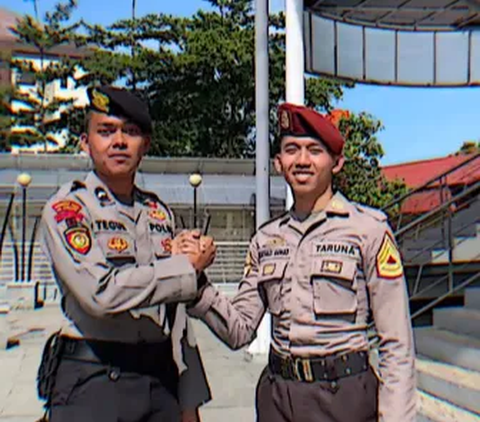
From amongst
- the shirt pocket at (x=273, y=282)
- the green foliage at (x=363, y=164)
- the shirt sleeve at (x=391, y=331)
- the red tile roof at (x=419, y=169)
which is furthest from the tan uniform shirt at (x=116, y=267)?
the red tile roof at (x=419, y=169)

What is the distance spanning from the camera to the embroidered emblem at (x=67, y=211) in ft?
6.63

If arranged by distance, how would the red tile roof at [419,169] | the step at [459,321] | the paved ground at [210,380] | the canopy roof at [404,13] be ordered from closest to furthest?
1. the paved ground at [210,380]
2. the step at [459,321]
3. the canopy roof at [404,13]
4. the red tile roof at [419,169]

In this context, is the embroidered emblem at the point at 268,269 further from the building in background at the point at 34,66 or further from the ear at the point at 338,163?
the building in background at the point at 34,66

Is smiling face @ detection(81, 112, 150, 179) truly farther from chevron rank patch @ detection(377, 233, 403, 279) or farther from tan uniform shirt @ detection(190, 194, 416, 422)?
chevron rank patch @ detection(377, 233, 403, 279)

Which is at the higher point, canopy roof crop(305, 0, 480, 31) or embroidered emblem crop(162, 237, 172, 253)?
canopy roof crop(305, 0, 480, 31)

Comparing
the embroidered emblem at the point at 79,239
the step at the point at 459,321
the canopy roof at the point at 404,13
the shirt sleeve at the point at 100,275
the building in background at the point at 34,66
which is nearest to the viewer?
the shirt sleeve at the point at 100,275

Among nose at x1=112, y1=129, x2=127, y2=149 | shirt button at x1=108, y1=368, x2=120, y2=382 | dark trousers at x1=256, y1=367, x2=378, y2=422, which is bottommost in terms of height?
dark trousers at x1=256, y1=367, x2=378, y2=422

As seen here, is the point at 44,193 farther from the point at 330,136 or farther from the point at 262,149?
the point at 330,136

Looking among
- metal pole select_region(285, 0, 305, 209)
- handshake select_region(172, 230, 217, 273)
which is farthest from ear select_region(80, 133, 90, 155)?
metal pole select_region(285, 0, 305, 209)

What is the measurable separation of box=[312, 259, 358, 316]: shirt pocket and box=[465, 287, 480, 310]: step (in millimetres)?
4424

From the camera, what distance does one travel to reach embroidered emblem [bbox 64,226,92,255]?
1.96 metres

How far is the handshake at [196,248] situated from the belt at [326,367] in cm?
51

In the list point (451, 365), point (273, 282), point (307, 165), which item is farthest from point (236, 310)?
point (451, 365)

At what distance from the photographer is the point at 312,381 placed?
7.16ft
